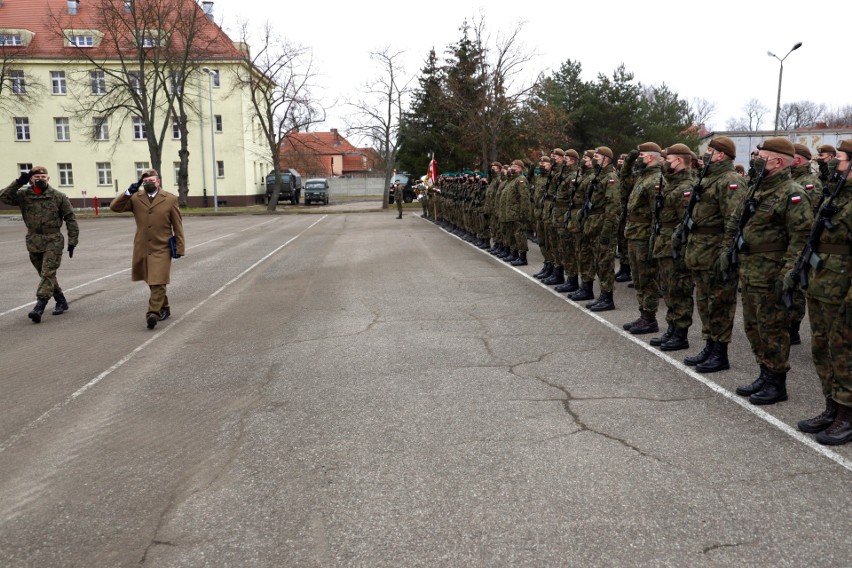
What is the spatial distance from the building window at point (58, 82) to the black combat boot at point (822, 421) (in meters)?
58.8

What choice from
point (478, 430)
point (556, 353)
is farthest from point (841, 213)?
point (556, 353)

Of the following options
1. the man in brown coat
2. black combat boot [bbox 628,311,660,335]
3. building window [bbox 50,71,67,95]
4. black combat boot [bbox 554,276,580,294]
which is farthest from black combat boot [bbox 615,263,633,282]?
building window [bbox 50,71,67,95]

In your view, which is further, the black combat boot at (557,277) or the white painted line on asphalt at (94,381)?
the black combat boot at (557,277)

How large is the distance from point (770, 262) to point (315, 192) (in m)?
52.9

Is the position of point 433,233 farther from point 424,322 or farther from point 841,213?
point 841,213

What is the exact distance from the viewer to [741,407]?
536 cm

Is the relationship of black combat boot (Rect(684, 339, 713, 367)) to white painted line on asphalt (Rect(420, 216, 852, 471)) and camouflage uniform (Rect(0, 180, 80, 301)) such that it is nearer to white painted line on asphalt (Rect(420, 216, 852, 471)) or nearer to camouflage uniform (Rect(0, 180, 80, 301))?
white painted line on asphalt (Rect(420, 216, 852, 471))

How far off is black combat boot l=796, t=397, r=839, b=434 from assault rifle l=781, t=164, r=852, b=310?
776 mm

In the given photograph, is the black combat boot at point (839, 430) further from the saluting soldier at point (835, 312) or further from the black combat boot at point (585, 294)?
the black combat boot at point (585, 294)

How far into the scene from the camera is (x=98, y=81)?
2035 inches

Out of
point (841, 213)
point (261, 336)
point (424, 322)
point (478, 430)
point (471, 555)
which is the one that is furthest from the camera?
point (424, 322)

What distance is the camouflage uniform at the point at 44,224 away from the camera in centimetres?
959

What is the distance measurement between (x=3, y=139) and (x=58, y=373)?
55091 millimetres

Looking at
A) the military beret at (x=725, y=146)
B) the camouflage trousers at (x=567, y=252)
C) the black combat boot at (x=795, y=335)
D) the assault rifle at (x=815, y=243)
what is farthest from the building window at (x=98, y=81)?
the assault rifle at (x=815, y=243)
